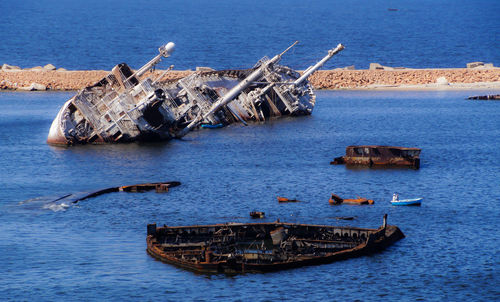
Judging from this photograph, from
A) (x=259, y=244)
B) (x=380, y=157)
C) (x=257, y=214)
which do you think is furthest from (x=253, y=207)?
(x=380, y=157)

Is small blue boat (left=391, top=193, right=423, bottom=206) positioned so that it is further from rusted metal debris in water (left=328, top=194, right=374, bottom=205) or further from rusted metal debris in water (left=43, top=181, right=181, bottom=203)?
rusted metal debris in water (left=43, top=181, right=181, bottom=203)

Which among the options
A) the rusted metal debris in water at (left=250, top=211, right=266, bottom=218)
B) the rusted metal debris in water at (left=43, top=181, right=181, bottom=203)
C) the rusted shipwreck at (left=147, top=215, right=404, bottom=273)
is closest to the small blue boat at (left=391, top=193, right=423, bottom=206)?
the rusted shipwreck at (left=147, top=215, right=404, bottom=273)

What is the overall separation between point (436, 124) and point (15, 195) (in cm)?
5928

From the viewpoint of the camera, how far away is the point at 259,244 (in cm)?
4988

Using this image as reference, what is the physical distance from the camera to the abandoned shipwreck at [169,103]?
3435 inches

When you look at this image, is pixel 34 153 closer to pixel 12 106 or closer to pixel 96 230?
pixel 96 230

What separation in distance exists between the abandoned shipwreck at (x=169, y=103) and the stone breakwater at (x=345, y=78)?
41421 millimetres

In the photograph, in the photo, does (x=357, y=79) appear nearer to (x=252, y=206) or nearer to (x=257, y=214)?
(x=252, y=206)

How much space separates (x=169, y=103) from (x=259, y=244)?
4994 centimetres

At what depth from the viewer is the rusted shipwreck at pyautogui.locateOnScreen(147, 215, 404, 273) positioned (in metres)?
45.4

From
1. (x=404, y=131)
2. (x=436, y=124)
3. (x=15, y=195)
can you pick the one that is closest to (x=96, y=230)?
(x=15, y=195)

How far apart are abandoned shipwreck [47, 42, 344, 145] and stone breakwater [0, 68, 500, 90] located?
41.4 meters

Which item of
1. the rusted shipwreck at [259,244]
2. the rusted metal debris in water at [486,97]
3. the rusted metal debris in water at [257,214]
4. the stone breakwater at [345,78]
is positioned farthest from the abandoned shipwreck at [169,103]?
the stone breakwater at [345,78]

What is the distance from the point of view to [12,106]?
127 m
